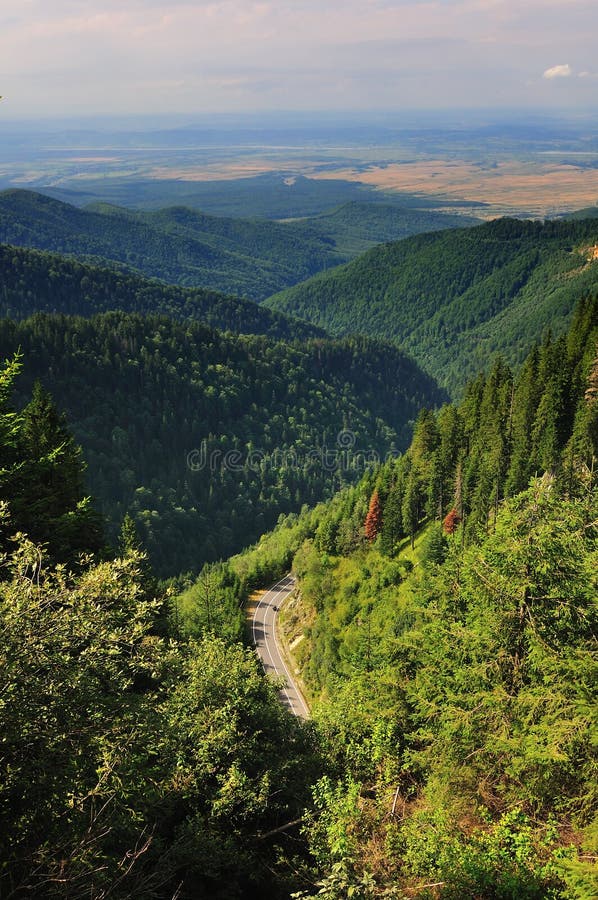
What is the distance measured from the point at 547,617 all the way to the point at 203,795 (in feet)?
36.3

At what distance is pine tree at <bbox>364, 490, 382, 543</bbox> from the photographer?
67.4 m

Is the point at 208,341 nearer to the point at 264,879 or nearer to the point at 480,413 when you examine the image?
the point at 480,413

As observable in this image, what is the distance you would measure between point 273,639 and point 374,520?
19643 mm

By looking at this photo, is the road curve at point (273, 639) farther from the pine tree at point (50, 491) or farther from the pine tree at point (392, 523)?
the pine tree at point (50, 491)

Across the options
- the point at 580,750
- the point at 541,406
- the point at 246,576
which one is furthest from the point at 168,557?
the point at 580,750

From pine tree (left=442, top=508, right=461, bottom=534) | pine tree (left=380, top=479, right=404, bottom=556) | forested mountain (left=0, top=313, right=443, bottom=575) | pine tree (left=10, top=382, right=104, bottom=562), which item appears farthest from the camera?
forested mountain (left=0, top=313, right=443, bottom=575)

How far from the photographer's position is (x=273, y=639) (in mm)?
69000

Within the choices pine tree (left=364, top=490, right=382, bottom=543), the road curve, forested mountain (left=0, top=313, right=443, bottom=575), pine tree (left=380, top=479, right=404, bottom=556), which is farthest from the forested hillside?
forested mountain (left=0, top=313, right=443, bottom=575)

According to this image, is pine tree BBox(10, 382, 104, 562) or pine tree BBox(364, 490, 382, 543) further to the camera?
pine tree BBox(364, 490, 382, 543)

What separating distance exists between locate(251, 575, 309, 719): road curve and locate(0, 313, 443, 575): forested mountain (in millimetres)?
43921

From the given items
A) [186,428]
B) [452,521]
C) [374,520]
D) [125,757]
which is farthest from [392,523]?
[186,428]

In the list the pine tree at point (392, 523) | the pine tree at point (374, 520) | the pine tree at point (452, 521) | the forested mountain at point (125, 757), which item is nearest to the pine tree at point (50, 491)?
the forested mountain at point (125, 757)

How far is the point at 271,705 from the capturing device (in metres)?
19.7

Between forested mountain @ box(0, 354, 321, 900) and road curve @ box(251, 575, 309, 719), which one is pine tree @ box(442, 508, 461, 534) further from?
forested mountain @ box(0, 354, 321, 900)
